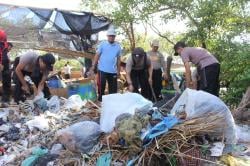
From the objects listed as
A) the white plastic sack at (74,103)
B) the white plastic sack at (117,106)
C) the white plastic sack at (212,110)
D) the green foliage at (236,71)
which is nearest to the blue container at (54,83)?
the white plastic sack at (74,103)

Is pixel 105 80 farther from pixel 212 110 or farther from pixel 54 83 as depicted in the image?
pixel 212 110

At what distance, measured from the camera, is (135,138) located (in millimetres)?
4316

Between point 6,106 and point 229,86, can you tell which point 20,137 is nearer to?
point 6,106

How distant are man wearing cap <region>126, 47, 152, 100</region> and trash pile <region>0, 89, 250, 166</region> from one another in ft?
6.59

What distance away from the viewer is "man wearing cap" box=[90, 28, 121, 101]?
25.9ft

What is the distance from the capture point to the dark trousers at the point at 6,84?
8211mm

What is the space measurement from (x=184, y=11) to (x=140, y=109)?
18.4ft

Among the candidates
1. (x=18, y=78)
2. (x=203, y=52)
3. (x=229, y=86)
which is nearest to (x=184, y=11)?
(x=229, y=86)

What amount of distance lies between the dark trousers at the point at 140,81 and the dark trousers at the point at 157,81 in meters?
0.41

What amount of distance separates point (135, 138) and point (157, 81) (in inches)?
173

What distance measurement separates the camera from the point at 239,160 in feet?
14.2

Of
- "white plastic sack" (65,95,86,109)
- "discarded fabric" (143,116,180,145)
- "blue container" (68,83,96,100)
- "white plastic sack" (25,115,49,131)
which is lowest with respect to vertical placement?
"blue container" (68,83,96,100)

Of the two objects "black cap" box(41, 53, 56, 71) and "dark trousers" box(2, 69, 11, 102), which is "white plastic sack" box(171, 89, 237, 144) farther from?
"dark trousers" box(2, 69, 11, 102)

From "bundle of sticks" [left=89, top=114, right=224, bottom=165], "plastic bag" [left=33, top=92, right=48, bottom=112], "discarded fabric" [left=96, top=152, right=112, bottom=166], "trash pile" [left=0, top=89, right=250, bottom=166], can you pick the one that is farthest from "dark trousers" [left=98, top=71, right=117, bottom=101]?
"discarded fabric" [left=96, top=152, right=112, bottom=166]
